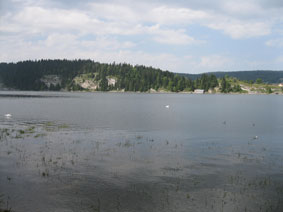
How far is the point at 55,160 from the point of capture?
87.7 feet

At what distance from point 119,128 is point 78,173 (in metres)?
26.0

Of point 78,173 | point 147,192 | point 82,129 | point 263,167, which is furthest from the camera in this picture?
point 82,129

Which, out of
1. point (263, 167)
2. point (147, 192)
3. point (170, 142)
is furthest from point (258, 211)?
point (170, 142)

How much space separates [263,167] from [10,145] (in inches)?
1043

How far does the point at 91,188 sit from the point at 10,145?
17.9 meters

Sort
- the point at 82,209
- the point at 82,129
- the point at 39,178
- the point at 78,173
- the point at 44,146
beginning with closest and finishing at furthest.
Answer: the point at 82,209 < the point at 39,178 < the point at 78,173 < the point at 44,146 < the point at 82,129

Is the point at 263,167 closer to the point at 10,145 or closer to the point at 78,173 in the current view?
the point at 78,173

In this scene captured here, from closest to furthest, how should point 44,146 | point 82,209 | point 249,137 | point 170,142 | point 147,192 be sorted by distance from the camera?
point 82,209, point 147,192, point 44,146, point 170,142, point 249,137

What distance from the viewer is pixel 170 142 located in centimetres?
3694

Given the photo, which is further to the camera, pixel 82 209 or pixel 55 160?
pixel 55 160

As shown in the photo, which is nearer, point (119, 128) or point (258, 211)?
point (258, 211)

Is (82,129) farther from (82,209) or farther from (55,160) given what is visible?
(82,209)

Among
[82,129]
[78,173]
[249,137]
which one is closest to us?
[78,173]

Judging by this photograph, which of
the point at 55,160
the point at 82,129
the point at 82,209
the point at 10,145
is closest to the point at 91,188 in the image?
the point at 82,209
